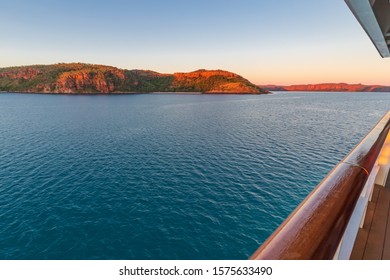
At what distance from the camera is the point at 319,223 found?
3.05 feet

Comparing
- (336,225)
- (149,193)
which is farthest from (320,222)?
(149,193)

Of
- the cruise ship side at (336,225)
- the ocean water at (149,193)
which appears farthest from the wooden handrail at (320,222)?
the ocean water at (149,193)

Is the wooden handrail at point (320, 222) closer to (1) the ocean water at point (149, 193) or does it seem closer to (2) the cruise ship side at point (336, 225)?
(2) the cruise ship side at point (336, 225)

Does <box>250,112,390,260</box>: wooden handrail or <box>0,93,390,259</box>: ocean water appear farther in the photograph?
<box>0,93,390,259</box>: ocean water

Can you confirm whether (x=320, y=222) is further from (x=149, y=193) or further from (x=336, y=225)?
(x=149, y=193)

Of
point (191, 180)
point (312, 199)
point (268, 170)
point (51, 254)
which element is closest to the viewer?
A: point (312, 199)

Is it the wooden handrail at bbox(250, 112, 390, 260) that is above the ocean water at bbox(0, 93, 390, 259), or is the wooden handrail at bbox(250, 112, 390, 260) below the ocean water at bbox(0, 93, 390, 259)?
above

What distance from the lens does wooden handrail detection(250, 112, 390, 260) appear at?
0.81 meters

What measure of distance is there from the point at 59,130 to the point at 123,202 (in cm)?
3946

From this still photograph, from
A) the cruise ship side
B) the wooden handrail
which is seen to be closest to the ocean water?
the cruise ship side

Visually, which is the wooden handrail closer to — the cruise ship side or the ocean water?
the cruise ship side

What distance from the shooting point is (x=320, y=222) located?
0.94 meters
